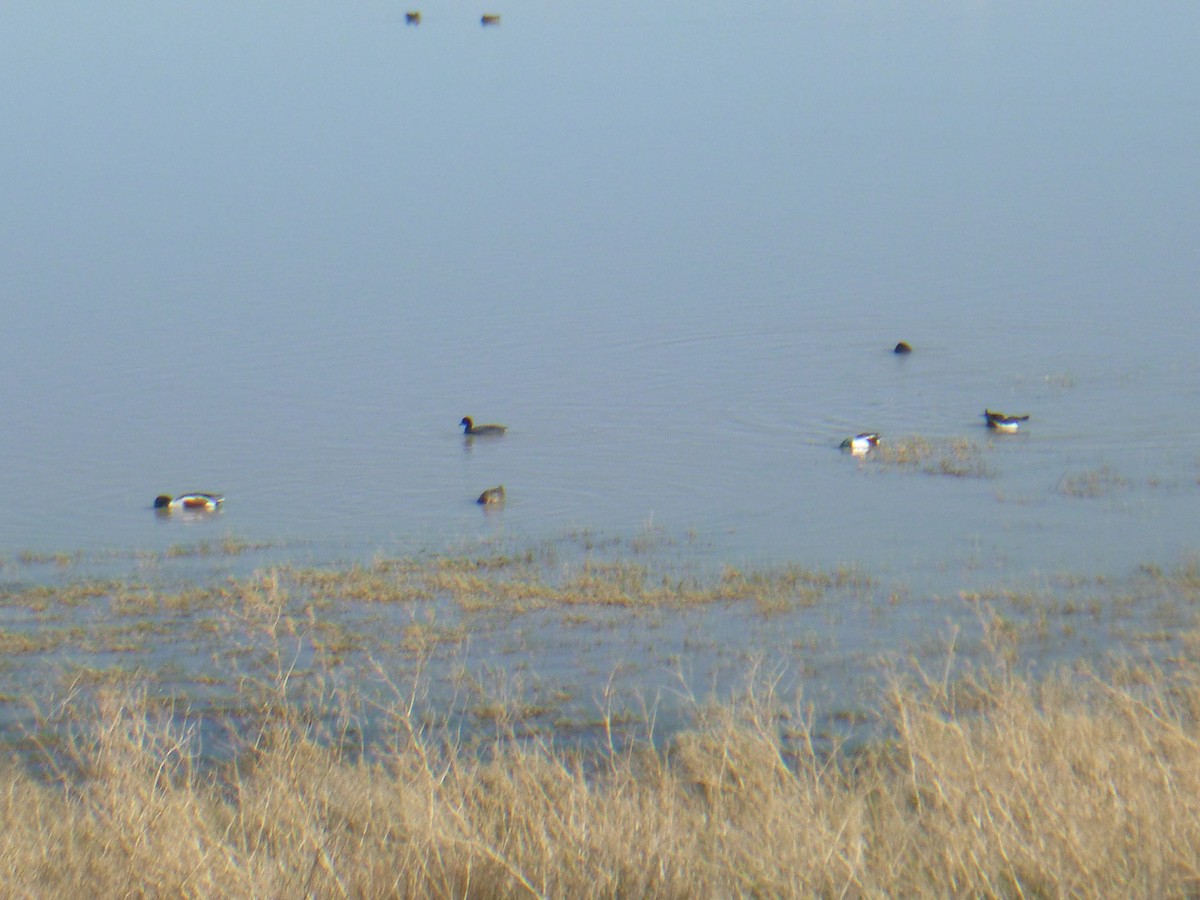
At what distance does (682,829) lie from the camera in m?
5.41

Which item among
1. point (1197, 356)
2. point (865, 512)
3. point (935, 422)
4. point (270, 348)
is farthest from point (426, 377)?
point (1197, 356)

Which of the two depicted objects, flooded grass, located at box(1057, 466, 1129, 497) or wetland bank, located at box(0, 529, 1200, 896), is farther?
flooded grass, located at box(1057, 466, 1129, 497)

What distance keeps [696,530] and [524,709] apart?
4.78 m

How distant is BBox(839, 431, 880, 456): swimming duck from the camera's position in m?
16.0

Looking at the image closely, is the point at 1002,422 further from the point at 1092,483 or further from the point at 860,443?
the point at 1092,483

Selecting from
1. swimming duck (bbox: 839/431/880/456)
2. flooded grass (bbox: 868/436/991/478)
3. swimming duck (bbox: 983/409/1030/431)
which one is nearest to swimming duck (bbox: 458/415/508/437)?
swimming duck (bbox: 839/431/880/456)

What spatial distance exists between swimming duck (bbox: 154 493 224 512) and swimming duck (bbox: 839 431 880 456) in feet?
20.2

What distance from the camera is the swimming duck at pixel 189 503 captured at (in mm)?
15109

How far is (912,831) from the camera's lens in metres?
5.18

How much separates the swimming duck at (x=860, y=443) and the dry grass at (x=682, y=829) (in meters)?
9.17

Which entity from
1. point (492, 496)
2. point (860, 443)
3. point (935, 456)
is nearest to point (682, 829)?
point (492, 496)

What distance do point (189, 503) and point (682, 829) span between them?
34.7ft

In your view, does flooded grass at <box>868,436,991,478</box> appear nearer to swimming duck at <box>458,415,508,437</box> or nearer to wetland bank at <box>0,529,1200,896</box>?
wetland bank at <box>0,529,1200,896</box>

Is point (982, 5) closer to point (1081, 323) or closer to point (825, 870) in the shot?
point (1081, 323)
